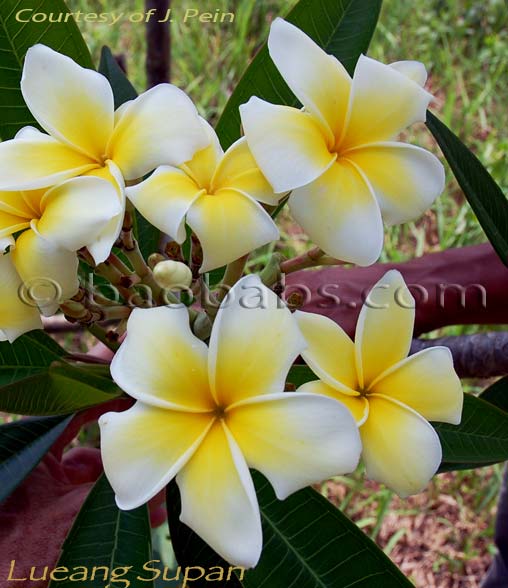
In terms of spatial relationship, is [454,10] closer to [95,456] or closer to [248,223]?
[95,456]

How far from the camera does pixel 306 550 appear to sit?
29.6 inches

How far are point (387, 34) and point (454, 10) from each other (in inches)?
17.4

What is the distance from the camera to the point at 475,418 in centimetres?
73

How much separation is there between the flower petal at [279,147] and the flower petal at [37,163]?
0.46 ft

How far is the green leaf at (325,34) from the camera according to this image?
0.82 metres

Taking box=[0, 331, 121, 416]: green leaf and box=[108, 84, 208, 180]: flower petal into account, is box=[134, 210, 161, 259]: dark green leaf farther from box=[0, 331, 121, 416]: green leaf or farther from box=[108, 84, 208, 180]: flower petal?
box=[108, 84, 208, 180]: flower petal

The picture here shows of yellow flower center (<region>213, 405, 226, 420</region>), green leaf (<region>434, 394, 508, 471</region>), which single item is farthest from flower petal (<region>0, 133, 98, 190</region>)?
green leaf (<region>434, 394, 508, 471</region>)

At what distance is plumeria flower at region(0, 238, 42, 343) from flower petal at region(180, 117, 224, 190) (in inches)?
6.1

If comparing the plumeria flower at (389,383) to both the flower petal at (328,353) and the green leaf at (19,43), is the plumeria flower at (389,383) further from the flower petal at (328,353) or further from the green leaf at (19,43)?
the green leaf at (19,43)

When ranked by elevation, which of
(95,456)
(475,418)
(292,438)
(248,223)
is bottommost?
(95,456)

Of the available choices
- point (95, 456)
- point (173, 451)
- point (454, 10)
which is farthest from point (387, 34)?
point (173, 451)

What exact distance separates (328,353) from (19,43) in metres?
0.54

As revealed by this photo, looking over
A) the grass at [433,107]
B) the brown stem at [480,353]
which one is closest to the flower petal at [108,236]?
the brown stem at [480,353]

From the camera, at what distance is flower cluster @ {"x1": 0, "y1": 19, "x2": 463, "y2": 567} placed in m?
0.49
